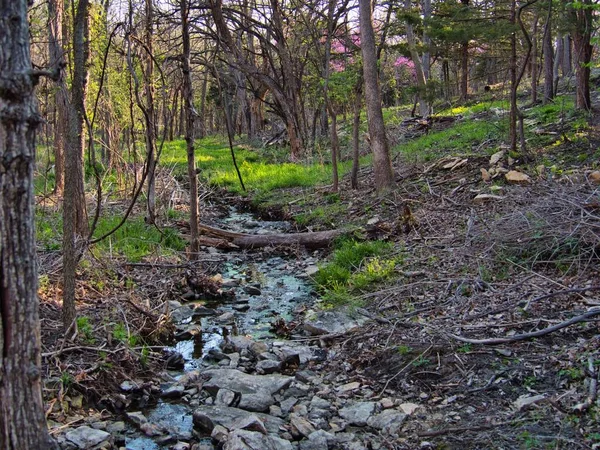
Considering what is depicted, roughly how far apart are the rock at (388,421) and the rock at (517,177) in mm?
4995

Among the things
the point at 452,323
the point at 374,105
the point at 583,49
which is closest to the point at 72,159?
the point at 452,323

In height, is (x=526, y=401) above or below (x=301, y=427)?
above

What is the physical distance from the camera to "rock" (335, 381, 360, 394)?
164 inches

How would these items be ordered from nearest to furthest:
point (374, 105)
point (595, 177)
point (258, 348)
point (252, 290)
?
point (258, 348)
point (595, 177)
point (252, 290)
point (374, 105)

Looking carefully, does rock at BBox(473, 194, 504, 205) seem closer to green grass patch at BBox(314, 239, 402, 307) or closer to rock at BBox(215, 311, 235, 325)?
green grass patch at BBox(314, 239, 402, 307)

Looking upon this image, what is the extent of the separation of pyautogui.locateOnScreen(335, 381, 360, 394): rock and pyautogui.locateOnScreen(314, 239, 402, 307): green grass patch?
160cm

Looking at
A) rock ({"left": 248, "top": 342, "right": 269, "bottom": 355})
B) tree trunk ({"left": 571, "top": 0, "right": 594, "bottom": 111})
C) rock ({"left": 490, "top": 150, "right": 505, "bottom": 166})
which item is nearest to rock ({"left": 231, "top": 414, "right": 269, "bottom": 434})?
rock ({"left": 248, "top": 342, "right": 269, "bottom": 355})

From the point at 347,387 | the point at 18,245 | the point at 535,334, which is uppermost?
the point at 18,245

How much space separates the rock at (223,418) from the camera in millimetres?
3639

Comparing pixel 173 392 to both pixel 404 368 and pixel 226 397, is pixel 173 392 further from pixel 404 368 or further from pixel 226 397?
pixel 404 368

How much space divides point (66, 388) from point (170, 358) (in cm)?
111

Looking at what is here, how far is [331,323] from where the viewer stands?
541cm

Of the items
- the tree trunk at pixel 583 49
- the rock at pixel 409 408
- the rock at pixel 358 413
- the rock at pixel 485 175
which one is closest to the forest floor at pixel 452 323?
the rock at pixel 409 408

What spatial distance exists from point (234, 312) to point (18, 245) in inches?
171
